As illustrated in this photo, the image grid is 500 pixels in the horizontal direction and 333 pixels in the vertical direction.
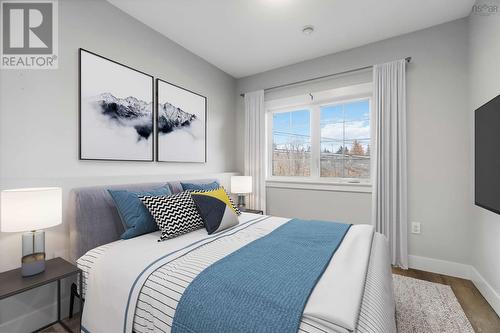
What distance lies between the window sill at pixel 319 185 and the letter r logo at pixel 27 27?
286cm

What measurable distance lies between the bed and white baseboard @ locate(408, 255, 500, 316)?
114cm

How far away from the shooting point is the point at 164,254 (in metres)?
1.41

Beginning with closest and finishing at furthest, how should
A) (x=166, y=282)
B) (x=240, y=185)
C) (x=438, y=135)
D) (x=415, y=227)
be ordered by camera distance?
(x=166, y=282) → (x=438, y=135) → (x=415, y=227) → (x=240, y=185)

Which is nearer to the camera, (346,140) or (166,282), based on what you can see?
(166,282)

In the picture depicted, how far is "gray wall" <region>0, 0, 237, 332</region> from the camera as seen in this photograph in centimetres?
153

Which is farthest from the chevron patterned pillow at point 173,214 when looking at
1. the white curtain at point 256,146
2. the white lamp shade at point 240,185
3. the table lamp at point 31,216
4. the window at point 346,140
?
the window at point 346,140

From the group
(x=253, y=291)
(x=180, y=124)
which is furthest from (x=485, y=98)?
(x=180, y=124)

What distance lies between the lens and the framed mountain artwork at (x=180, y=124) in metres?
2.54

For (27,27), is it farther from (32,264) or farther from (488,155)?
(488,155)

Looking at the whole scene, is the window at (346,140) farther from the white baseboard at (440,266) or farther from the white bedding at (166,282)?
the white bedding at (166,282)

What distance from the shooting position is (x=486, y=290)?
197 cm

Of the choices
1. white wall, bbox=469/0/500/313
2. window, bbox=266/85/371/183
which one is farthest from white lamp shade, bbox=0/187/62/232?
white wall, bbox=469/0/500/313

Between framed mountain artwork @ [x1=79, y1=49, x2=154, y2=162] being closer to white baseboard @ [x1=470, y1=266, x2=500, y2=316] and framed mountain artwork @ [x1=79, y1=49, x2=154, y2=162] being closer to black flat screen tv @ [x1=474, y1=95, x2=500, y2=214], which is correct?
black flat screen tv @ [x1=474, y1=95, x2=500, y2=214]

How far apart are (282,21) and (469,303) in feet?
10.1
